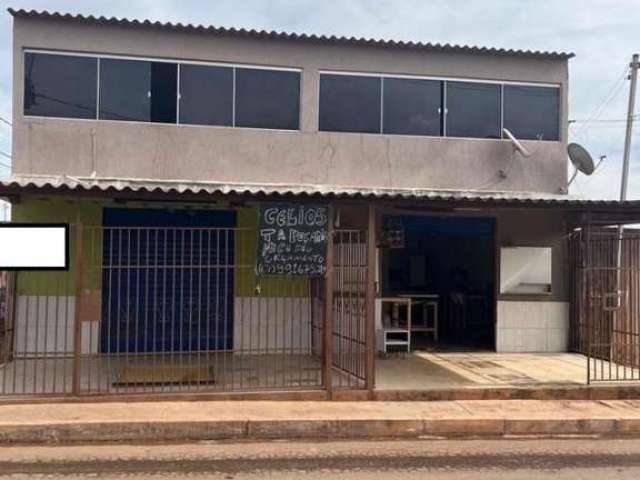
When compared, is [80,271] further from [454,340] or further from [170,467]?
[454,340]

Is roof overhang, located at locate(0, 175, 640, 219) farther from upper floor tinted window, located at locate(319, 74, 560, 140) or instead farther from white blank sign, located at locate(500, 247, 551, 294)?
upper floor tinted window, located at locate(319, 74, 560, 140)

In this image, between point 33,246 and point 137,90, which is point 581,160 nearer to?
point 137,90

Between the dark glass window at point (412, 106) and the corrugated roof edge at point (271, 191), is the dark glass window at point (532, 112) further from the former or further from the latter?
the dark glass window at point (412, 106)

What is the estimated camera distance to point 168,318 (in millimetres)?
12305

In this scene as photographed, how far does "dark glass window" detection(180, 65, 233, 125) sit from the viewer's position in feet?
43.8

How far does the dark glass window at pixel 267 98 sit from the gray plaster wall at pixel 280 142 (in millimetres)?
177

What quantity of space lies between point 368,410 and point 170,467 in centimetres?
301

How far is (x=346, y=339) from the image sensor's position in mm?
10531

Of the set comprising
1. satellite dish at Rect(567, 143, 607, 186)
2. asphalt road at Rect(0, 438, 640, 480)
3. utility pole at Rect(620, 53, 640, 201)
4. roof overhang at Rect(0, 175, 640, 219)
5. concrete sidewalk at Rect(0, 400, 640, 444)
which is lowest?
asphalt road at Rect(0, 438, 640, 480)

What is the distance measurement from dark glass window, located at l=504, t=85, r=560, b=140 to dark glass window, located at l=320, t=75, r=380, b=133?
281cm

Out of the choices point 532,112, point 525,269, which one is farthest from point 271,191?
point 532,112

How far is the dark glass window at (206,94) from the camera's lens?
13336mm

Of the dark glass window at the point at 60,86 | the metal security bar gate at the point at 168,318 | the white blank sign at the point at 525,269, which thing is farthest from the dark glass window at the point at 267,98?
the white blank sign at the point at 525,269

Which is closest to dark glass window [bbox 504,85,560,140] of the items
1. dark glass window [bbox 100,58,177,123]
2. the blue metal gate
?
the blue metal gate
